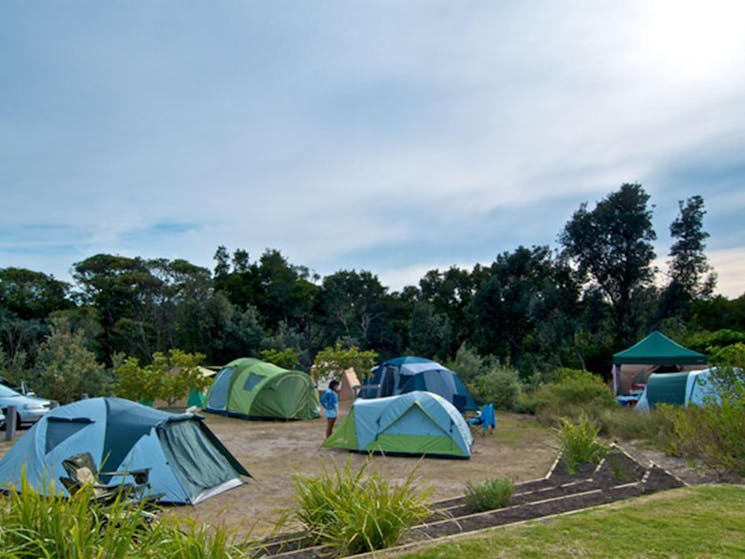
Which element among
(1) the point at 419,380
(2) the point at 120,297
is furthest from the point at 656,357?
(2) the point at 120,297

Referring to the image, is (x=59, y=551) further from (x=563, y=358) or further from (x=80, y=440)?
(x=563, y=358)

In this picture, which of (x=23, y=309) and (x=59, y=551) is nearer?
(x=59, y=551)

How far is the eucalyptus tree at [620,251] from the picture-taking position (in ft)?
81.7

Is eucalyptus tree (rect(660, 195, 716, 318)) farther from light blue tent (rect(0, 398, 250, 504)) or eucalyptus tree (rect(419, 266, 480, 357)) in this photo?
light blue tent (rect(0, 398, 250, 504))

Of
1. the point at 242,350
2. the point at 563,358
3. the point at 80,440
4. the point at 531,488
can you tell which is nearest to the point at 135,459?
the point at 80,440

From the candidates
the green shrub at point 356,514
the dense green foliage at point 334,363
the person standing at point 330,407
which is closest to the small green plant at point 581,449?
the green shrub at point 356,514

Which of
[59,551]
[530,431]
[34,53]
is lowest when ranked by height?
[530,431]

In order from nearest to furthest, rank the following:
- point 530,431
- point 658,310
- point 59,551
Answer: point 59,551 → point 530,431 → point 658,310

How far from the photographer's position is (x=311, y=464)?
9.69 meters

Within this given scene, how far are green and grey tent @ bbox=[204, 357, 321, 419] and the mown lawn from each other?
423 inches

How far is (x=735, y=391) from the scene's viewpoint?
8250mm

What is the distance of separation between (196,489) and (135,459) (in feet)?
2.83

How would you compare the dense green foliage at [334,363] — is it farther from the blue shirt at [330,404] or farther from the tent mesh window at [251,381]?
the blue shirt at [330,404]

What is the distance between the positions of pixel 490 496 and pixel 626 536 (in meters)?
1.59
